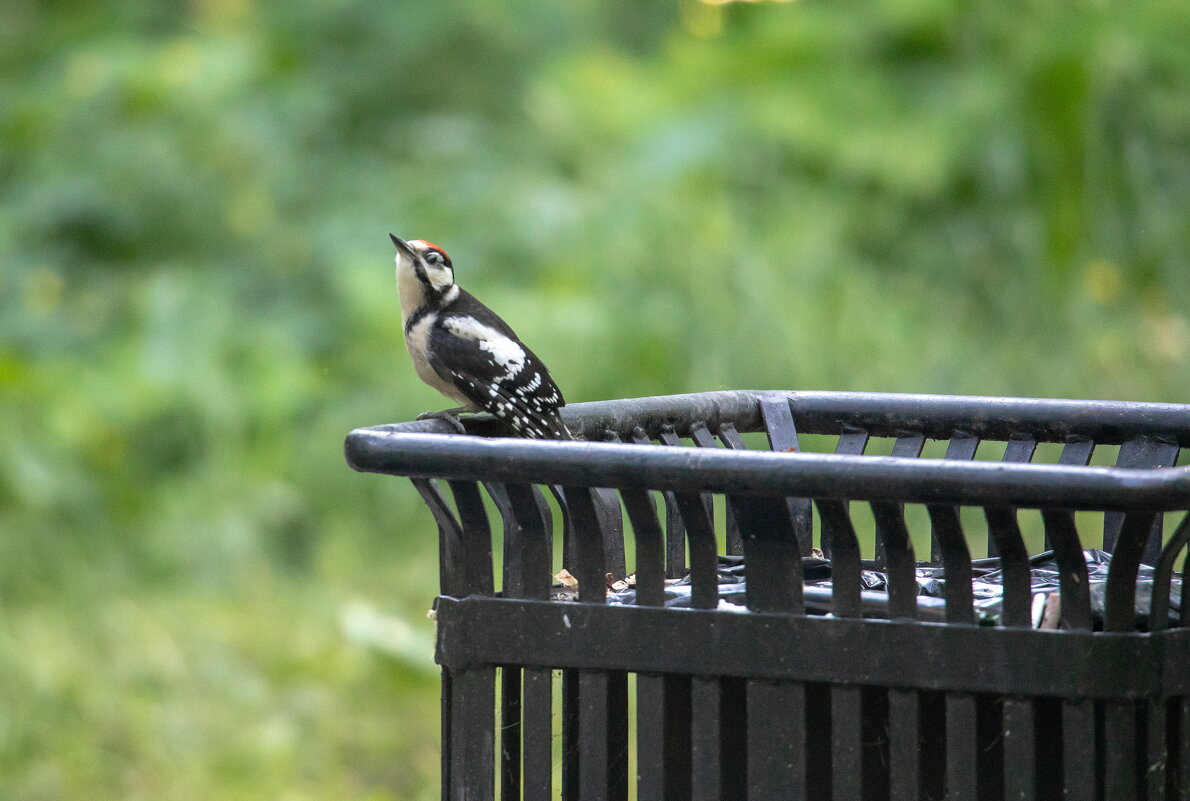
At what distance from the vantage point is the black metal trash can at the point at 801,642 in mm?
1230

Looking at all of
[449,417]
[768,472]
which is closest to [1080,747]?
[768,472]

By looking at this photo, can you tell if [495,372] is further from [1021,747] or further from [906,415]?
[1021,747]

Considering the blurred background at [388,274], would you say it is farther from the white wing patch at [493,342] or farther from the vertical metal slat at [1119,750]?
the vertical metal slat at [1119,750]

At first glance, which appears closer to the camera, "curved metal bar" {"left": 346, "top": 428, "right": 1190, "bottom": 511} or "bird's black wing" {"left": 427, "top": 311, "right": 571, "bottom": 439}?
"curved metal bar" {"left": 346, "top": 428, "right": 1190, "bottom": 511}

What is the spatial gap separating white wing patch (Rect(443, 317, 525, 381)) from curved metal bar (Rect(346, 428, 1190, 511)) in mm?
844

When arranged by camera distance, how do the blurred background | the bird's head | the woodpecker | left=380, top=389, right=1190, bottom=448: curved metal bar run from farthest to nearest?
the blurred background, the bird's head, the woodpecker, left=380, top=389, right=1190, bottom=448: curved metal bar

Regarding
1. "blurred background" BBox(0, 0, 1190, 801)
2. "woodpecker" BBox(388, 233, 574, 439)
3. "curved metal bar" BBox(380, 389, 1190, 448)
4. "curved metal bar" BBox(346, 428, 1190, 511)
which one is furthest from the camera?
"blurred background" BBox(0, 0, 1190, 801)

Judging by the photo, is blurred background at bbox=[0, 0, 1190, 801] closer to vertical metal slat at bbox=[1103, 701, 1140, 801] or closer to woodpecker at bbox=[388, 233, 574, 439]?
woodpecker at bbox=[388, 233, 574, 439]

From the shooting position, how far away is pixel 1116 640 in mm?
1225

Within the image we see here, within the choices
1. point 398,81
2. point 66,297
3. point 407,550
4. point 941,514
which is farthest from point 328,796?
point 398,81

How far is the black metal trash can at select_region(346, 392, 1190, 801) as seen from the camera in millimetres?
1230

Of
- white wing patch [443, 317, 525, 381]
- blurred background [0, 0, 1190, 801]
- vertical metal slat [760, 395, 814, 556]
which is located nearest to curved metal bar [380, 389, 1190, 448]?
vertical metal slat [760, 395, 814, 556]

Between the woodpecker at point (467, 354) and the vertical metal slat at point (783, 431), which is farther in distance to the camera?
the woodpecker at point (467, 354)

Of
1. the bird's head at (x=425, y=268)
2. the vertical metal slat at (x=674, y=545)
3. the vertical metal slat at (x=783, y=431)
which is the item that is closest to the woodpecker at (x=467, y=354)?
the bird's head at (x=425, y=268)
